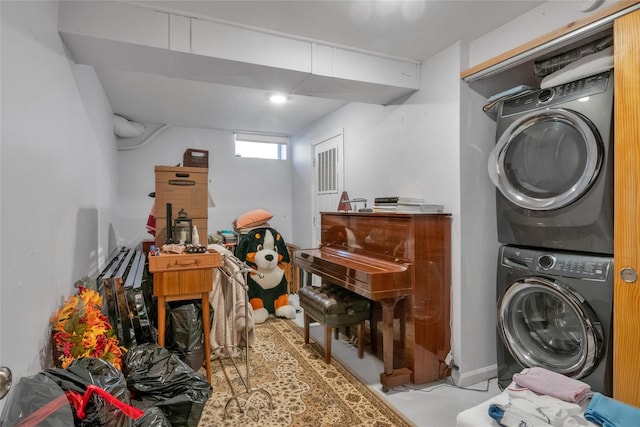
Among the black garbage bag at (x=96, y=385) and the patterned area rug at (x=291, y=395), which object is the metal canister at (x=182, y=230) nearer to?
the patterned area rug at (x=291, y=395)

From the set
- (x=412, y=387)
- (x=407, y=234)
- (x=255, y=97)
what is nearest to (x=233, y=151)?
(x=255, y=97)

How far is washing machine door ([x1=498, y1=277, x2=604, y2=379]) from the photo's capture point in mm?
1713

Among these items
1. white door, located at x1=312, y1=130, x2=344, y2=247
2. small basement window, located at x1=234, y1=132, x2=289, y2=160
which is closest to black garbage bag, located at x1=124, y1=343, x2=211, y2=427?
white door, located at x1=312, y1=130, x2=344, y2=247

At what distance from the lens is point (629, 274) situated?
5.11ft

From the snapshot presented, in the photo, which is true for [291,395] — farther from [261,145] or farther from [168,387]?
[261,145]

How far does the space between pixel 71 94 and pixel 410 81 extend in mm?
2342

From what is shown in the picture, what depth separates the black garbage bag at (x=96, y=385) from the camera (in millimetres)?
1075

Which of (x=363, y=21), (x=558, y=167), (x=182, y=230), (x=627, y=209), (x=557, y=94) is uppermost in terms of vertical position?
(x=363, y=21)

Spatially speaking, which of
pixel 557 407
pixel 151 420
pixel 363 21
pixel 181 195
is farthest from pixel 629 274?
pixel 181 195

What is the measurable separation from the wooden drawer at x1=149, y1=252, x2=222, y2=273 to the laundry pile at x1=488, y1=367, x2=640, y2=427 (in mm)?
Answer: 1727

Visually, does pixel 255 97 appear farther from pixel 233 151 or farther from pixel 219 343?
pixel 219 343

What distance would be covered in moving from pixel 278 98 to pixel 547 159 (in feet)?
8.72

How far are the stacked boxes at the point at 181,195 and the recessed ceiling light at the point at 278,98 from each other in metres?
1.34

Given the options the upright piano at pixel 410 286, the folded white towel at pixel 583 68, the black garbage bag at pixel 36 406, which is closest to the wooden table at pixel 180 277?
the upright piano at pixel 410 286
